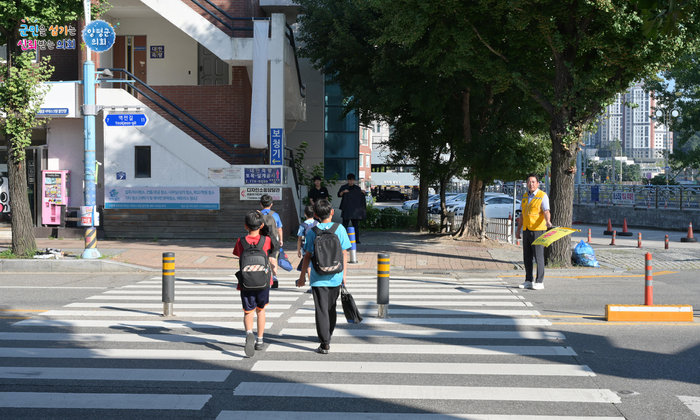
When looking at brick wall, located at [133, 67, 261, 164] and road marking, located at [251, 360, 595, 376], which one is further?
brick wall, located at [133, 67, 261, 164]

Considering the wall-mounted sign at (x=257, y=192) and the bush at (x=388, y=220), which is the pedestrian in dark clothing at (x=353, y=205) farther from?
the bush at (x=388, y=220)

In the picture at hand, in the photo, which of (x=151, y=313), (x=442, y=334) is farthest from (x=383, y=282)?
(x=151, y=313)

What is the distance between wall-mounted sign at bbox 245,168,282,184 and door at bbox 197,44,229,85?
510cm

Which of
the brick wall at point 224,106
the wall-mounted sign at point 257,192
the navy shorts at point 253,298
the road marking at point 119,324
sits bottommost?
the road marking at point 119,324

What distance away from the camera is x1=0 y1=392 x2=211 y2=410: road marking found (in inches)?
205

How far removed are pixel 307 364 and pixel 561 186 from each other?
961cm

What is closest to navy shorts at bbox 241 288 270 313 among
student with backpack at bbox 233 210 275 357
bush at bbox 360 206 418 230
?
student with backpack at bbox 233 210 275 357

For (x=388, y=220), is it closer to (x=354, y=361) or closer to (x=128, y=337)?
(x=128, y=337)

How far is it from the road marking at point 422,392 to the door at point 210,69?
18.4 meters

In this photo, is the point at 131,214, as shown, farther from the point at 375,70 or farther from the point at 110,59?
the point at 375,70

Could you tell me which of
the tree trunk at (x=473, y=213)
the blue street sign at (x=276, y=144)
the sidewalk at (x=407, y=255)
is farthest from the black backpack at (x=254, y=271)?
the tree trunk at (x=473, y=213)

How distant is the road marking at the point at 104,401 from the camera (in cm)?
521

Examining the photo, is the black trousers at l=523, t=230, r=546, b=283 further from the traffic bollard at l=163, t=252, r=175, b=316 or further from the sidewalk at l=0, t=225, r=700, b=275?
the traffic bollard at l=163, t=252, r=175, b=316

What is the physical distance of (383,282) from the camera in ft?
28.6
